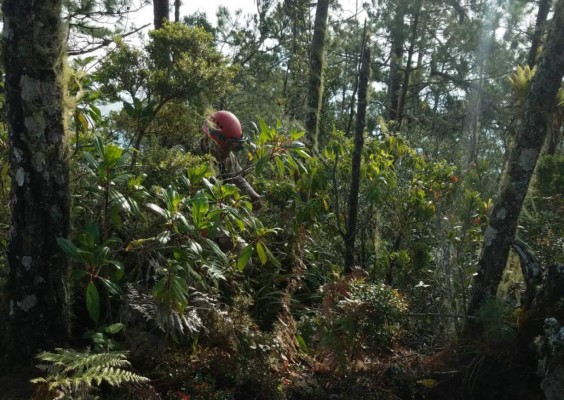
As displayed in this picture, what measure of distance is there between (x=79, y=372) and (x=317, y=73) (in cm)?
674

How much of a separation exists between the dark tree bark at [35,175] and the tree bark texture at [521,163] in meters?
3.15

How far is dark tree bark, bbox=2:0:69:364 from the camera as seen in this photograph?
2.80 m

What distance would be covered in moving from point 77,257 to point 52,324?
1.77ft

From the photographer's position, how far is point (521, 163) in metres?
3.83

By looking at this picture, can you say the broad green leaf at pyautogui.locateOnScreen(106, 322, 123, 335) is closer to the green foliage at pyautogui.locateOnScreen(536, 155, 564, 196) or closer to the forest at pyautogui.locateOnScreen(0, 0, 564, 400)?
the forest at pyautogui.locateOnScreen(0, 0, 564, 400)

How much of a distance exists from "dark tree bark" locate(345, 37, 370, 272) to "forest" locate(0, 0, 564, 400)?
16 mm

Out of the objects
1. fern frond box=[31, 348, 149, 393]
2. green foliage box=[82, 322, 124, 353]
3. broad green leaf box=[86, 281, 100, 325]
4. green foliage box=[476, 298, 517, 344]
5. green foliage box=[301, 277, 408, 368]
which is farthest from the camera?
green foliage box=[301, 277, 408, 368]

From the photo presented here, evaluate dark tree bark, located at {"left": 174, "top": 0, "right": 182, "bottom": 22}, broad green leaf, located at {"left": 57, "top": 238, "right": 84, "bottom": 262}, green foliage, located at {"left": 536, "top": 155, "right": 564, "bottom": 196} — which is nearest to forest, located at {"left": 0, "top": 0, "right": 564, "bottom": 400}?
broad green leaf, located at {"left": 57, "top": 238, "right": 84, "bottom": 262}

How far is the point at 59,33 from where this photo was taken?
290cm

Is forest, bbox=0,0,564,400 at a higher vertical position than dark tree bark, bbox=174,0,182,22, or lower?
lower

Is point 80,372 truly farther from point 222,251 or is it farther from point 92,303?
point 222,251

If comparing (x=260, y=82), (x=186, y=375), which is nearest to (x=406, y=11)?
(x=260, y=82)

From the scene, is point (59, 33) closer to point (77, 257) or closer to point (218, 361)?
point (77, 257)

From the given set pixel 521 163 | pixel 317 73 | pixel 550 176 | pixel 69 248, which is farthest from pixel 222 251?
pixel 550 176
